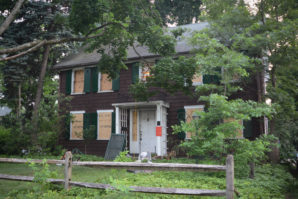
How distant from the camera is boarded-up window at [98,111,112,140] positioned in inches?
608

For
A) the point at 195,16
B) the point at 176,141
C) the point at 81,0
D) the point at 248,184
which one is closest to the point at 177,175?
the point at 248,184

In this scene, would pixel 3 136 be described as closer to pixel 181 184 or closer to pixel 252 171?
pixel 181 184

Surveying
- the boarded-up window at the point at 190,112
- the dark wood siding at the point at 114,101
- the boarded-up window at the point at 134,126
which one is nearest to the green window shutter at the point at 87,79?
the dark wood siding at the point at 114,101

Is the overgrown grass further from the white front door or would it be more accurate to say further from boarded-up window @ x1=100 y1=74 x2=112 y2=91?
boarded-up window @ x1=100 y1=74 x2=112 y2=91

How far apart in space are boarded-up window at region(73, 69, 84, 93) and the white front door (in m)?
4.11

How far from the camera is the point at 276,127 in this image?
10.9 metres

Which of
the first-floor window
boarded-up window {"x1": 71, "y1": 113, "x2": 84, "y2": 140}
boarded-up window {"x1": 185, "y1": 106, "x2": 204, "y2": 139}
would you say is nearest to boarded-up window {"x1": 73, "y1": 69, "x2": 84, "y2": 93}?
boarded-up window {"x1": 71, "y1": 113, "x2": 84, "y2": 140}

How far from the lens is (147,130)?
14836 millimetres

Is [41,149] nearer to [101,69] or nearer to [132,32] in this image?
[101,69]

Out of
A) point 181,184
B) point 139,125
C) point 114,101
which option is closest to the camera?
point 181,184

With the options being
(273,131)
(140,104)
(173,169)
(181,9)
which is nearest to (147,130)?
(140,104)

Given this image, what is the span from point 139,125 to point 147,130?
0.52m

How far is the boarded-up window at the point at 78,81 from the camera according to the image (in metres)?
16.7

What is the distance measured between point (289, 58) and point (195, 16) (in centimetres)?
1888
